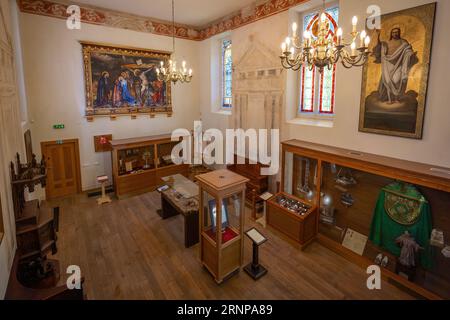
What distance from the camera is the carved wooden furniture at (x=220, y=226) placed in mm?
3461

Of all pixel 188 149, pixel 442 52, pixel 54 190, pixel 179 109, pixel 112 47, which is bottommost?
pixel 54 190

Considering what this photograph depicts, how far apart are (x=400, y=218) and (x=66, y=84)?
7568mm

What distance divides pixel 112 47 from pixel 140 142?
8.60 ft

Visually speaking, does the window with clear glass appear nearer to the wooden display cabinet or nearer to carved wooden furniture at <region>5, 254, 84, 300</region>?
the wooden display cabinet

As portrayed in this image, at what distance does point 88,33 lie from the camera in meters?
6.50

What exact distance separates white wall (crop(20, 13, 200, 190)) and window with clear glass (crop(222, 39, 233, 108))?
1.70 metres

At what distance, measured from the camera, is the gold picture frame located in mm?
6680

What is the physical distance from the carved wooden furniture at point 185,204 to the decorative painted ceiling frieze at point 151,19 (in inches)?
170

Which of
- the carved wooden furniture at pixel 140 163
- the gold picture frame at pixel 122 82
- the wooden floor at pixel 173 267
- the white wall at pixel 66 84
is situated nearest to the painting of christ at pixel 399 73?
the wooden floor at pixel 173 267

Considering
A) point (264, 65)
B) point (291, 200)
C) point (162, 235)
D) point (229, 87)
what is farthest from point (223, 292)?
point (229, 87)

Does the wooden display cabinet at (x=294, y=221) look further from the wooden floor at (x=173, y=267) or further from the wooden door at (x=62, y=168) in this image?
the wooden door at (x=62, y=168)

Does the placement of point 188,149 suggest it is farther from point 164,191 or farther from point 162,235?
point 162,235

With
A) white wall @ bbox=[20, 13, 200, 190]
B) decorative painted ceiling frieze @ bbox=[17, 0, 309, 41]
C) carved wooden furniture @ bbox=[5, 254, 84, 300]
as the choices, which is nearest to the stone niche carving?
decorative painted ceiling frieze @ bbox=[17, 0, 309, 41]

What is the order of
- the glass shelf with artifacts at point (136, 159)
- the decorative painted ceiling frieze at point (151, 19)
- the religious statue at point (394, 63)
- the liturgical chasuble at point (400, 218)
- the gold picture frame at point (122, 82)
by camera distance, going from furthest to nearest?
the glass shelf with artifacts at point (136, 159) → the gold picture frame at point (122, 82) → the decorative painted ceiling frieze at point (151, 19) → the religious statue at point (394, 63) → the liturgical chasuble at point (400, 218)
